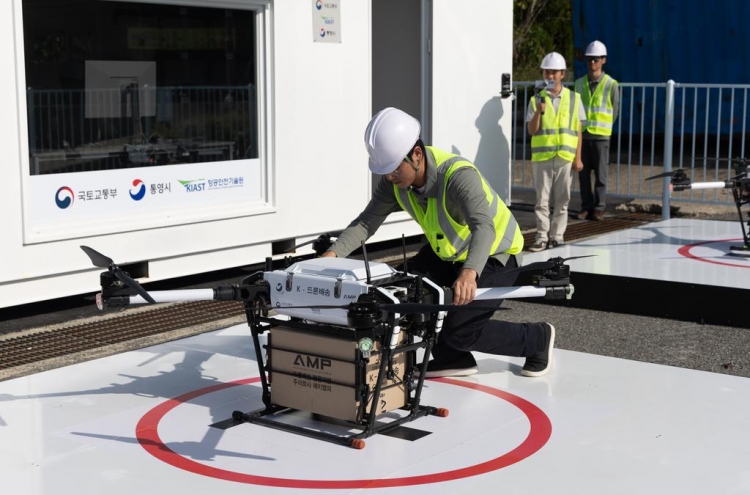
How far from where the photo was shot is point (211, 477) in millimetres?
4363

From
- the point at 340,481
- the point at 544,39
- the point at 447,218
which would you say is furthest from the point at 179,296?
the point at 544,39

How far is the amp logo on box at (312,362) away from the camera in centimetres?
480

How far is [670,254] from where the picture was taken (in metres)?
9.27

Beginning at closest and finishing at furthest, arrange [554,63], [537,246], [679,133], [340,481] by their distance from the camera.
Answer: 1. [340,481]
2. [537,246]
3. [554,63]
4. [679,133]

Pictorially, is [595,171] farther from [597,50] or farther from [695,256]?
[695,256]

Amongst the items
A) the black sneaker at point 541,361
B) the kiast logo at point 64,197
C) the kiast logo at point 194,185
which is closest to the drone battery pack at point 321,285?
the black sneaker at point 541,361

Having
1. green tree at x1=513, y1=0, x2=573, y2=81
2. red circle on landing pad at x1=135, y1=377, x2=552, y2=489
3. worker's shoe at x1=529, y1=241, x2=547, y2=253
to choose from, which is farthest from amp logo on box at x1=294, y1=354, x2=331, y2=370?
green tree at x1=513, y1=0, x2=573, y2=81

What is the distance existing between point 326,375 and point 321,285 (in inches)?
17.7

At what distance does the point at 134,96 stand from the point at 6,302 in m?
1.88

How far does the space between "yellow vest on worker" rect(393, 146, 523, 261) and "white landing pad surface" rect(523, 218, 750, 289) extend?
262 centimetres

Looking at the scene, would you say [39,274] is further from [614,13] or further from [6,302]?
[614,13]

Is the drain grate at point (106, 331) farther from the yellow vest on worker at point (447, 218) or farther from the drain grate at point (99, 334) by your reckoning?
the yellow vest on worker at point (447, 218)

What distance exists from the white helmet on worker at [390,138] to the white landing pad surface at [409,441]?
123 centimetres

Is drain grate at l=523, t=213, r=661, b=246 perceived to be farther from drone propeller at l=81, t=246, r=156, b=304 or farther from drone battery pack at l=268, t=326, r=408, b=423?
drone propeller at l=81, t=246, r=156, b=304
